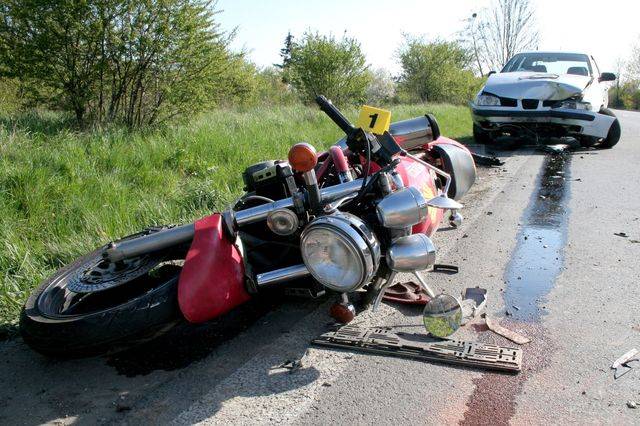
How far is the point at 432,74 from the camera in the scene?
29.9 meters

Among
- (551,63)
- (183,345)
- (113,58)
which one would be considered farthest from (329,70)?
(183,345)

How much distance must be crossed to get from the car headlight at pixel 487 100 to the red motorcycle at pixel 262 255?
7.14m

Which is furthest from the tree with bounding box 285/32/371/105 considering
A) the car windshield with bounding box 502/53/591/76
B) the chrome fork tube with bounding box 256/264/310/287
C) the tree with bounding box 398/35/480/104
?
the chrome fork tube with bounding box 256/264/310/287

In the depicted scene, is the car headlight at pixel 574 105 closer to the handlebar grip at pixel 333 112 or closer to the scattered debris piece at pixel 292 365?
the handlebar grip at pixel 333 112

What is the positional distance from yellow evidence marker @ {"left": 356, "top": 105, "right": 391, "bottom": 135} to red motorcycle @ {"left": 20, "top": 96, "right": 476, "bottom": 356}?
0.03 metres

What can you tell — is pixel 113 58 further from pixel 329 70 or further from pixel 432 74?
pixel 432 74

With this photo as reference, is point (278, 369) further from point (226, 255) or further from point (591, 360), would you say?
point (591, 360)

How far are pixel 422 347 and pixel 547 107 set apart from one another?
791 centimetres

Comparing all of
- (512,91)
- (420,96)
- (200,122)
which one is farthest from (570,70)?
(420,96)

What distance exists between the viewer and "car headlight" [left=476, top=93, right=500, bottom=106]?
32.4ft

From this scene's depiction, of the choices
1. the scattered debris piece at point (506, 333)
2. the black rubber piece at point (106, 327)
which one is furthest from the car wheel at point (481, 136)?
the black rubber piece at point (106, 327)

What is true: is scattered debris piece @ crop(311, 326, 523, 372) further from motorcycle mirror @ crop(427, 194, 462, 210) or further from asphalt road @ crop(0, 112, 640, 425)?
motorcycle mirror @ crop(427, 194, 462, 210)

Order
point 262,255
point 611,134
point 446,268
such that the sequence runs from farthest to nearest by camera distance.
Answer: point 611,134 < point 446,268 < point 262,255

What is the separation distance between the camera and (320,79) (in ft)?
60.2
